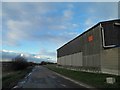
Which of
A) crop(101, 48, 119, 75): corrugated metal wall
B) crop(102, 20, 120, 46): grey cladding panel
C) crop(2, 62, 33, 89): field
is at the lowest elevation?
crop(2, 62, 33, 89): field

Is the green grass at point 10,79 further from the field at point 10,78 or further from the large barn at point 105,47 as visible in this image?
the large barn at point 105,47

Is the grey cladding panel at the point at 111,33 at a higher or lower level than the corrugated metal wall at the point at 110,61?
higher

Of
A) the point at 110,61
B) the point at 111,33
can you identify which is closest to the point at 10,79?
→ the point at 110,61

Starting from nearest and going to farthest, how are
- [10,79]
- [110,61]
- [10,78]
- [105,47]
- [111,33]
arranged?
[10,79]
[10,78]
[110,61]
[105,47]
[111,33]

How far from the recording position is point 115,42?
38.3 meters

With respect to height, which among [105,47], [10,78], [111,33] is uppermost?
[111,33]

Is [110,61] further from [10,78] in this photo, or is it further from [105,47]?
[10,78]

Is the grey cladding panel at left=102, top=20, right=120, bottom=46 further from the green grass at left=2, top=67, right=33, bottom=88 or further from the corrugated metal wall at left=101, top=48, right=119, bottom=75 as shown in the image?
the green grass at left=2, top=67, right=33, bottom=88

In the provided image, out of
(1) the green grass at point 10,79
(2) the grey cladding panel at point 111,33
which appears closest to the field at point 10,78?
(1) the green grass at point 10,79

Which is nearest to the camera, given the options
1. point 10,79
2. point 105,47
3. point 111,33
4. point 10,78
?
point 10,79

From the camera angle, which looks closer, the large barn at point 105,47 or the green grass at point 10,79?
the green grass at point 10,79

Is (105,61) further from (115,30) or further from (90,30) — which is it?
(90,30)

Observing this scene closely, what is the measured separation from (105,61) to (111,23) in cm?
604

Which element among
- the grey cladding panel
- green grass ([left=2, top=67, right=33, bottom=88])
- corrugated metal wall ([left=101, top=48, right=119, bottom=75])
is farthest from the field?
the grey cladding panel
